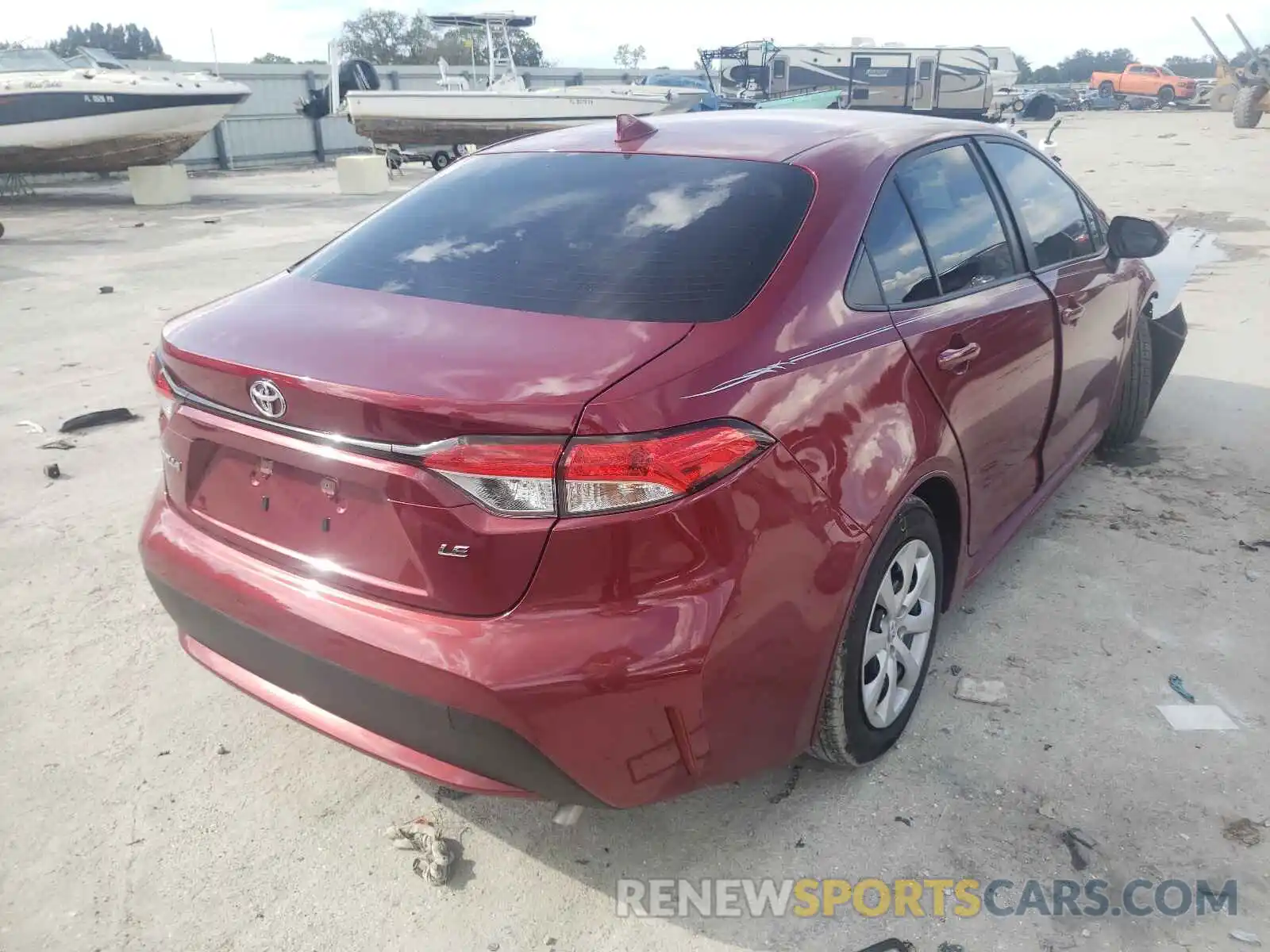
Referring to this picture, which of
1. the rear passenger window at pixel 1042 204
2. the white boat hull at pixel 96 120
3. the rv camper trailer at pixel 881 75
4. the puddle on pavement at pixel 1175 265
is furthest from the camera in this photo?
the rv camper trailer at pixel 881 75

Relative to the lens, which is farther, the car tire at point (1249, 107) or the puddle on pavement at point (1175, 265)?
the car tire at point (1249, 107)

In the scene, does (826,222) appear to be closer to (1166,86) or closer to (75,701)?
(75,701)

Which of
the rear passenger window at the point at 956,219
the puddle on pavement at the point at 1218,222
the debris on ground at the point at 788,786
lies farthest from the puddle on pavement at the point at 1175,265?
the puddle on pavement at the point at 1218,222

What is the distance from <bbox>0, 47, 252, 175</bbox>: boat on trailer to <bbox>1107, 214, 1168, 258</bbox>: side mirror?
1757cm

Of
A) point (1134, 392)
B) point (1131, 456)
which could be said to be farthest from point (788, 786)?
point (1131, 456)

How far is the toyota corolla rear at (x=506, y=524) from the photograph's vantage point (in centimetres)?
182

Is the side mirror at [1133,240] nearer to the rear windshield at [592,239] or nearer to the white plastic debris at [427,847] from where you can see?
the rear windshield at [592,239]

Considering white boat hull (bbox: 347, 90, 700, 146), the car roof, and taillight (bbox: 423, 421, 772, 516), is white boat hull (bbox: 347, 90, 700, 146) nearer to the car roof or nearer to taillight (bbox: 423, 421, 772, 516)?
the car roof

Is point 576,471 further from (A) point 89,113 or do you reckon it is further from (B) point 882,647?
(A) point 89,113

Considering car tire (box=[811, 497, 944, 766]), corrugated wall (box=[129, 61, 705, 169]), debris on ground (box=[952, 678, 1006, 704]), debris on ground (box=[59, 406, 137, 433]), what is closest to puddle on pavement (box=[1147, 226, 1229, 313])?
debris on ground (box=[952, 678, 1006, 704])

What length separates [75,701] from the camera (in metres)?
2.99

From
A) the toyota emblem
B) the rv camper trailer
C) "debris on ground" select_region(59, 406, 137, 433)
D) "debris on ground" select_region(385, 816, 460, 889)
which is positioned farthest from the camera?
the rv camper trailer

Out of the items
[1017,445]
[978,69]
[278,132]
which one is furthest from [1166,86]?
[1017,445]

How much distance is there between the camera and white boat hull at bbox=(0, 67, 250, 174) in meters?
15.8
